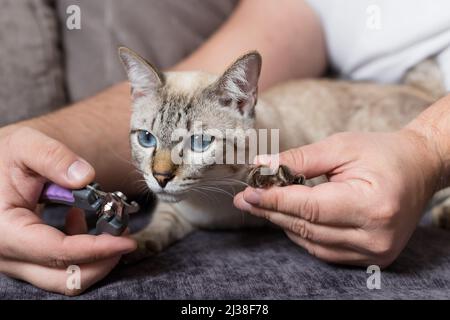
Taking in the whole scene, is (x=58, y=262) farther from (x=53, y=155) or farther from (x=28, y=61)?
(x=28, y=61)

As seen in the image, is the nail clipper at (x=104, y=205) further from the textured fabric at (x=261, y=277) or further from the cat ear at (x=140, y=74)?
the cat ear at (x=140, y=74)

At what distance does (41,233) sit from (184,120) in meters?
0.41

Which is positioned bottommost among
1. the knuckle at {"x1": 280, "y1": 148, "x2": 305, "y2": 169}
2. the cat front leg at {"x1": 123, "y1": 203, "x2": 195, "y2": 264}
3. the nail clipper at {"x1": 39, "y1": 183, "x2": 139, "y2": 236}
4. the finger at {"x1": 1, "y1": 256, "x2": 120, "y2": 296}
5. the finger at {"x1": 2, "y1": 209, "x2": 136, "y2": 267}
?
the cat front leg at {"x1": 123, "y1": 203, "x2": 195, "y2": 264}

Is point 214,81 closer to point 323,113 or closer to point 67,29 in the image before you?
point 323,113

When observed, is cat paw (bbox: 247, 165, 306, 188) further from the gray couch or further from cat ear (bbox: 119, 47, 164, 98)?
cat ear (bbox: 119, 47, 164, 98)

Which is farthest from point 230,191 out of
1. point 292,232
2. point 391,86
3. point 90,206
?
point 391,86

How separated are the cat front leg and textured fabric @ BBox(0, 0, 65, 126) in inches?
23.1

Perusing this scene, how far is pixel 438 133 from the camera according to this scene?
46.8 inches

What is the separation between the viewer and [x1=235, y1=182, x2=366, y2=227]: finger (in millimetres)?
986

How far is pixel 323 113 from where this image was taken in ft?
5.35

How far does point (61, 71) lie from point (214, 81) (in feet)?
2.58

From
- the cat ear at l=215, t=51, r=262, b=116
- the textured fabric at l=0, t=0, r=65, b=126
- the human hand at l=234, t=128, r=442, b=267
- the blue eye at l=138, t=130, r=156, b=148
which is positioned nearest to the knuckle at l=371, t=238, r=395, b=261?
the human hand at l=234, t=128, r=442, b=267

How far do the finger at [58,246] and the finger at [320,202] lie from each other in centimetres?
29
